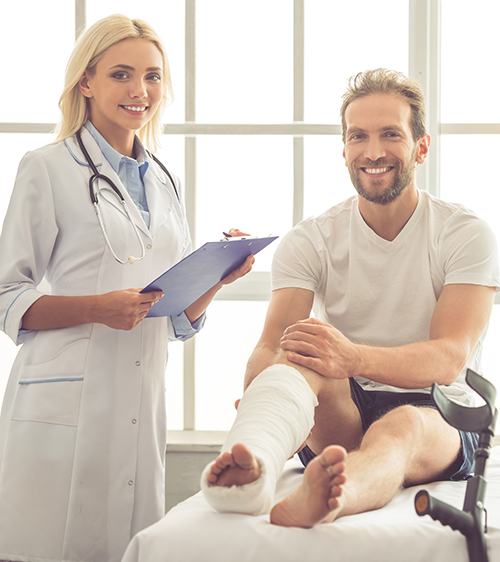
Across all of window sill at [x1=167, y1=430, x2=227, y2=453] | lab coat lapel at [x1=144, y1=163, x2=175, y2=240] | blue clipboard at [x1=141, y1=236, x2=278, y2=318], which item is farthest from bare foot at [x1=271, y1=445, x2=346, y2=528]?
window sill at [x1=167, y1=430, x2=227, y2=453]

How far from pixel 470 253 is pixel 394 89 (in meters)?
0.53

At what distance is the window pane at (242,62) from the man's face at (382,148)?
693 millimetres

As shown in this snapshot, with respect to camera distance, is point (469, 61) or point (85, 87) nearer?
point (85, 87)

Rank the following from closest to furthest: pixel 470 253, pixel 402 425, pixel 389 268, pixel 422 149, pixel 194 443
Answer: pixel 402 425
pixel 470 253
pixel 389 268
pixel 422 149
pixel 194 443

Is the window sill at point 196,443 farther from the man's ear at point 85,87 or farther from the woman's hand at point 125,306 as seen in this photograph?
the man's ear at point 85,87

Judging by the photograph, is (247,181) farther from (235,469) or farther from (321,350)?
(235,469)

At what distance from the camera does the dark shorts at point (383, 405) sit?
1.41 meters

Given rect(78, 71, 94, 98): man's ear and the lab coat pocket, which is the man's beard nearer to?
rect(78, 71, 94, 98): man's ear

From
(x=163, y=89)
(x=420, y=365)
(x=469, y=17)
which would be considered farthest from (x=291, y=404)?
(x=469, y=17)

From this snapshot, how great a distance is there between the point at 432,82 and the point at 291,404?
1.65m

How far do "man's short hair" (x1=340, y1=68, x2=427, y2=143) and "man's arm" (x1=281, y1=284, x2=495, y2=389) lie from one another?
52cm

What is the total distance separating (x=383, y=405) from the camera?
1.49 m

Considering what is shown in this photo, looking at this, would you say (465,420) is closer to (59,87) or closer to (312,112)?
(312,112)

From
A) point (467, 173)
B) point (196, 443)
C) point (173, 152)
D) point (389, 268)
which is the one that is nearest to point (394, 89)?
point (389, 268)
